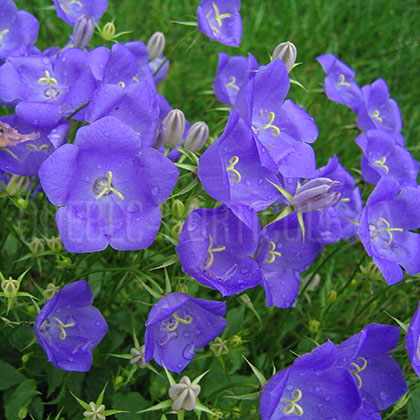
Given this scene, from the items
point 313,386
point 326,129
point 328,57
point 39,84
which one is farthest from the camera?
point 326,129

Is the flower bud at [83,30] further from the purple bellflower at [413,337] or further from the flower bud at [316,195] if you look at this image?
the purple bellflower at [413,337]

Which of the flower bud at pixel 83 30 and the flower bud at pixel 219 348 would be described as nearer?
the flower bud at pixel 219 348

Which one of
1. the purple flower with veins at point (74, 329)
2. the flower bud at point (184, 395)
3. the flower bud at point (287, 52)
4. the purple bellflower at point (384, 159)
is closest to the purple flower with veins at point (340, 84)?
the purple bellflower at point (384, 159)

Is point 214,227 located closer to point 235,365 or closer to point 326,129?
point 235,365

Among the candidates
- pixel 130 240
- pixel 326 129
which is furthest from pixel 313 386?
pixel 326 129

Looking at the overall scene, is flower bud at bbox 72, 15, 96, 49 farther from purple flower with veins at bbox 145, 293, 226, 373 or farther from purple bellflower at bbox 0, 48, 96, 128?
purple flower with veins at bbox 145, 293, 226, 373

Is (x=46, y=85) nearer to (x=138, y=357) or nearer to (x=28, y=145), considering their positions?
(x=28, y=145)
